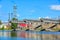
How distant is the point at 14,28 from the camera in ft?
298

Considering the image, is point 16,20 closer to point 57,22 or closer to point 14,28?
point 14,28

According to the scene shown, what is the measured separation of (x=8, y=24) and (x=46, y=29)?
13.2m

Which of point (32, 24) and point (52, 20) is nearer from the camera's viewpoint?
point (52, 20)

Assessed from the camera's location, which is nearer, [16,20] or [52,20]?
[52,20]

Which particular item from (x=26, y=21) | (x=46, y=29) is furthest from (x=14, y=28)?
(x=46, y=29)

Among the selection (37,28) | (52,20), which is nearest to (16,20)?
(37,28)

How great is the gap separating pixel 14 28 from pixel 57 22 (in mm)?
14060

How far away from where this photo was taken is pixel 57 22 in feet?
291

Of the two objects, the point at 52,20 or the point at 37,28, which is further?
the point at 37,28

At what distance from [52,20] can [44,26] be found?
628 cm

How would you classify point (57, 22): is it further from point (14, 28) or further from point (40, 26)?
point (14, 28)

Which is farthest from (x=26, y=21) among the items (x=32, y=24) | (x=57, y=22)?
(x=57, y=22)

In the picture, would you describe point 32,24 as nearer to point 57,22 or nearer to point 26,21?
point 26,21

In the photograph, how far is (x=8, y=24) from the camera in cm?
9638
